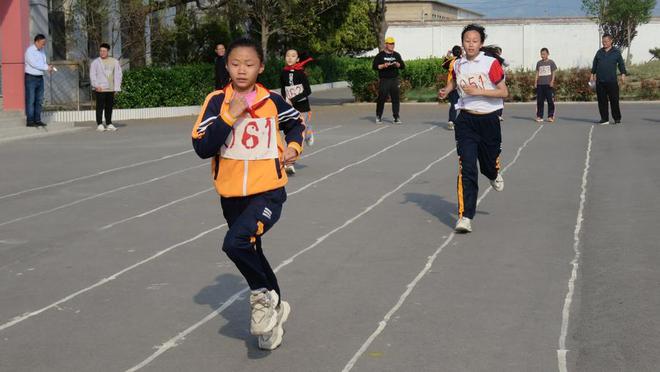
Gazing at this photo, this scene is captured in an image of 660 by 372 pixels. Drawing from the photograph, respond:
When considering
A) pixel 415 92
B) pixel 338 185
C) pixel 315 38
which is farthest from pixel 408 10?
pixel 338 185

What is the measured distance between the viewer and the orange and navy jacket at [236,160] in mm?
5746

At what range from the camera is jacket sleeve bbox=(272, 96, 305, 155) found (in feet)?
19.9

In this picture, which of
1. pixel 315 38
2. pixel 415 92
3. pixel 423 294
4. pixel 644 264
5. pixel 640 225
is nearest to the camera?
pixel 423 294

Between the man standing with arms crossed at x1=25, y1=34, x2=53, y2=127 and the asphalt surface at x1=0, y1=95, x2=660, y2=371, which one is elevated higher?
the man standing with arms crossed at x1=25, y1=34, x2=53, y2=127

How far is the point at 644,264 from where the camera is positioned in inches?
322

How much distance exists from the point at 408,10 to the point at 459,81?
3318 inches

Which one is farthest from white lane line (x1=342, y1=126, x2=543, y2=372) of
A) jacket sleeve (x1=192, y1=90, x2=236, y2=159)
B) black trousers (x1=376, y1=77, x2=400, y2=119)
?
black trousers (x1=376, y1=77, x2=400, y2=119)

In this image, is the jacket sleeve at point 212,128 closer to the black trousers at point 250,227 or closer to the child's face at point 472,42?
the black trousers at point 250,227

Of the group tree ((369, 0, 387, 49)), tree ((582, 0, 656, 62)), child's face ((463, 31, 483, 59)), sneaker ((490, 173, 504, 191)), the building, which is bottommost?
sneaker ((490, 173, 504, 191))

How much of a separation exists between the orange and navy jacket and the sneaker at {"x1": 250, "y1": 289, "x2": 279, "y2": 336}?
0.58 metres

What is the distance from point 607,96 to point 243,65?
58.6 ft

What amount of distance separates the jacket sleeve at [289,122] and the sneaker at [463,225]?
3724 mm

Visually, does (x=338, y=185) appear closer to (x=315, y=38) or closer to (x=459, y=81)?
(x=459, y=81)

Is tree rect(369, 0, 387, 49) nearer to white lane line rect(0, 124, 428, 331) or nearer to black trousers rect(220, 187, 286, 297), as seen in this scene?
white lane line rect(0, 124, 428, 331)
